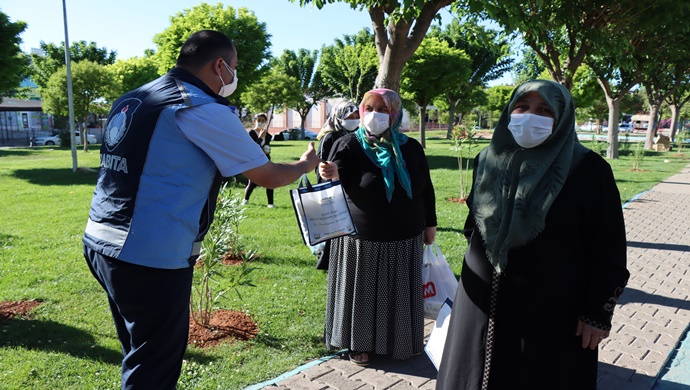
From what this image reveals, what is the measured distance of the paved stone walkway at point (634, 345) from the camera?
3502mm

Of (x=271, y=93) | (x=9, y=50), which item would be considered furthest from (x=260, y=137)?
(x=271, y=93)

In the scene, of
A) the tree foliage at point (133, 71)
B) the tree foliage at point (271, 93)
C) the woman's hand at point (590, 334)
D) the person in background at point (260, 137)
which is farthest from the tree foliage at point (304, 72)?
the woman's hand at point (590, 334)

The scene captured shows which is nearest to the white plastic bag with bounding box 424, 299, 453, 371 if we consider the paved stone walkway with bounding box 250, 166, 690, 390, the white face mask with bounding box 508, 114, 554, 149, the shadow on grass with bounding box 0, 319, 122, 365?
the paved stone walkway with bounding box 250, 166, 690, 390

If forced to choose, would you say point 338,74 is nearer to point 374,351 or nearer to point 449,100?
point 449,100

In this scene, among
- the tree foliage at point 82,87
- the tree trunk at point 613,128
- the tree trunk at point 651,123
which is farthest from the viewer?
the tree trunk at point 651,123

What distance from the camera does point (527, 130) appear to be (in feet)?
7.97

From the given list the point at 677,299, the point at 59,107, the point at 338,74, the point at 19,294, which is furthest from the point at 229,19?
the point at 677,299

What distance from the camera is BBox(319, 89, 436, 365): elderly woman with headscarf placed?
3.59 metres

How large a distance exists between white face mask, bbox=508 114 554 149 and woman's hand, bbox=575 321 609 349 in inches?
34.3

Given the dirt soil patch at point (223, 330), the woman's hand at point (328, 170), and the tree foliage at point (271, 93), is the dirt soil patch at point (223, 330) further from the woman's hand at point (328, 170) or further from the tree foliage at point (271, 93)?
the tree foliage at point (271, 93)

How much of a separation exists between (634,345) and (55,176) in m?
16.0

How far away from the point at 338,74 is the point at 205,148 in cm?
3895

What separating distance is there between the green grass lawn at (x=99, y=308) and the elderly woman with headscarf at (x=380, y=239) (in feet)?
1.80

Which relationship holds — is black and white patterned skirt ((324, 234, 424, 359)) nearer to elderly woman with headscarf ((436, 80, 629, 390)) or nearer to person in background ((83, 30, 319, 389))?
elderly woman with headscarf ((436, 80, 629, 390))
